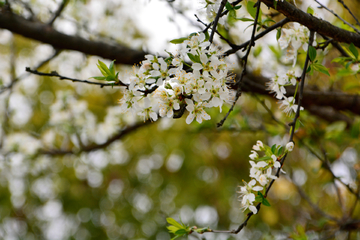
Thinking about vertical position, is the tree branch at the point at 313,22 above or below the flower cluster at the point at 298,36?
above

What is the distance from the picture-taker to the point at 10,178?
4.95m

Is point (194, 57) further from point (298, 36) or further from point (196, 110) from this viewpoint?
point (298, 36)

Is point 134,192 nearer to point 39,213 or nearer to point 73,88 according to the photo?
point 39,213

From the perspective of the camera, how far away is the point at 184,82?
2.91 ft

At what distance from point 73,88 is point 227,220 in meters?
3.41

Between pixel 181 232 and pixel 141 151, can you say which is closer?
pixel 181 232

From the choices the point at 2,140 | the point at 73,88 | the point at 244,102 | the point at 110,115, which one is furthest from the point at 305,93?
the point at 73,88

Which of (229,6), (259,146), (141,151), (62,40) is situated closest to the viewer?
(229,6)

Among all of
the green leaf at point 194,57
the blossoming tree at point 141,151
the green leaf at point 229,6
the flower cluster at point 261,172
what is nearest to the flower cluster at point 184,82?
the green leaf at point 194,57

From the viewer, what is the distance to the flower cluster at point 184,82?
87cm

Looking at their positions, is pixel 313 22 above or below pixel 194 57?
above

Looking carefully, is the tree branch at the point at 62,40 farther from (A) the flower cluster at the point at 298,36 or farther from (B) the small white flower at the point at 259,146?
(B) the small white flower at the point at 259,146

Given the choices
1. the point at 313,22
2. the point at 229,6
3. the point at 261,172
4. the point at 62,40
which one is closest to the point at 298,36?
the point at 313,22

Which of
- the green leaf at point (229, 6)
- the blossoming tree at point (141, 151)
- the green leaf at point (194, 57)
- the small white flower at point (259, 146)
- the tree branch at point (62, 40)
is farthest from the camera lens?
the blossoming tree at point (141, 151)
